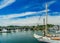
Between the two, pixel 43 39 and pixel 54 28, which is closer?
pixel 43 39

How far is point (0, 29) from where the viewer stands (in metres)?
26.3

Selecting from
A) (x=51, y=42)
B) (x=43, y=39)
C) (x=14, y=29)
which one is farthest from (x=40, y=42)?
(x=14, y=29)

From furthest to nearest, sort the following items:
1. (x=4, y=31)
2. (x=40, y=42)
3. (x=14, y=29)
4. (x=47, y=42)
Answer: (x=14, y=29)
(x=4, y=31)
(x=40, y=42)
(x=47, y=42)

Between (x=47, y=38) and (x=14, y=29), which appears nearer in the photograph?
(x=47, y=38)

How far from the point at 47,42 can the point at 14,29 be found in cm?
2079

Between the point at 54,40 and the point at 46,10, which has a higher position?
the point at 46,10

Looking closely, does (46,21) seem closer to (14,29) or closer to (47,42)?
(47,42)

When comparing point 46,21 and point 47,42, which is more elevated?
point 46,21

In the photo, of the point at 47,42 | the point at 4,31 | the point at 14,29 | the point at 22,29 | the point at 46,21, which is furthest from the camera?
the point at 22,29

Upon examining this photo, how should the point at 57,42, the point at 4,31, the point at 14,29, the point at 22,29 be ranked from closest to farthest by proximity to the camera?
the point at 57,42 → the point at 4,31 → the point at 14,29 → the point at 22,29

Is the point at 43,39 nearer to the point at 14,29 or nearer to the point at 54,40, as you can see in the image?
the point at 54,40

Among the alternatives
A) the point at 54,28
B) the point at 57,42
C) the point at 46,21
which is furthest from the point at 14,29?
the point at 57,42

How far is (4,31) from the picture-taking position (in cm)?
2525

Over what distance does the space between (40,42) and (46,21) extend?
3.75 feet
